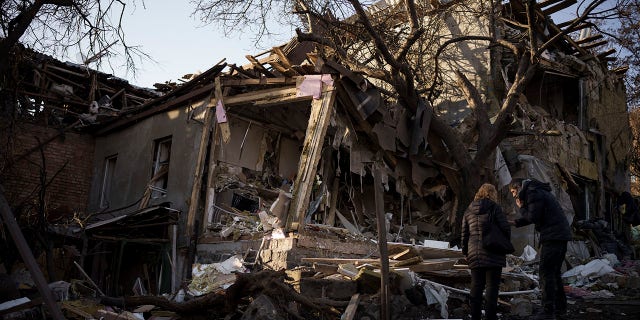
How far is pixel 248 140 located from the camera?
13562 mm

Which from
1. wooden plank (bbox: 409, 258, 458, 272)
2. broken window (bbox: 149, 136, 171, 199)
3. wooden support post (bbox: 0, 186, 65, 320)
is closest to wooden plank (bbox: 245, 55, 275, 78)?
broken window (bbox: 149, 136, 171, 199)

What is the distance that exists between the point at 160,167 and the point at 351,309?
27.7ft

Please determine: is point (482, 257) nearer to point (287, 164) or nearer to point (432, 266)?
point (432, 266)

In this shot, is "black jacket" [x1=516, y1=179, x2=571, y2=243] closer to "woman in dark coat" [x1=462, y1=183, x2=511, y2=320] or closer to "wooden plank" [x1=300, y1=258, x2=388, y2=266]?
"woman in dark coat" [x1=462, y1=183, x2=511, y2=320]

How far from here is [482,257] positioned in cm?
643

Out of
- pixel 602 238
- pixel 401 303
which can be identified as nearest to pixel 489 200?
pixel 401 303

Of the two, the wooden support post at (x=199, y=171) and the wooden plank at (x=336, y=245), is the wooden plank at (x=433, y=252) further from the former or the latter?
the wooden support post at (x=199, y=171)

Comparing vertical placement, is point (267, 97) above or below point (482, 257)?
above

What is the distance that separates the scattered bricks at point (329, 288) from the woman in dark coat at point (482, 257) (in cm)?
184

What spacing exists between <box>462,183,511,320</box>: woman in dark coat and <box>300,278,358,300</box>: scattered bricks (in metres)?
1.84

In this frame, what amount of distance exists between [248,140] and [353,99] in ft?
11.2

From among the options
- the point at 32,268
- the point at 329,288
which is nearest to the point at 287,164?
the point at 329,288

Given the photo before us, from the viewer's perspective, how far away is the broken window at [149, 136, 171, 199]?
13695 mm

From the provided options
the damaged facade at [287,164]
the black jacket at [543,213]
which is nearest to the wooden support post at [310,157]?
the damaged facade at [287,164]
